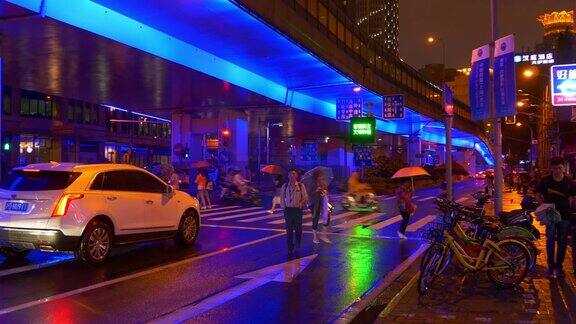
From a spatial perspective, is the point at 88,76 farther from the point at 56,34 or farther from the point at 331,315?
the point at 331,315

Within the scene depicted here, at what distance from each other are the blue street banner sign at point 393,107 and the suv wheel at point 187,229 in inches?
865

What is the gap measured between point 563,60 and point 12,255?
48490mm

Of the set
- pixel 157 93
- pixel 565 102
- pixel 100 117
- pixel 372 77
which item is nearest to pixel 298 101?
pixel 372 77

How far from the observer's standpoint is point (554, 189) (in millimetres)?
8625

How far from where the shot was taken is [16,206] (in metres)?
9.84

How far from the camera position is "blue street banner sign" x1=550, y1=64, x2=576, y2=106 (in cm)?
2230

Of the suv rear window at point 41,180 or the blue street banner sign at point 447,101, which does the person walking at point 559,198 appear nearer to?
the suv rear window at point 41,180

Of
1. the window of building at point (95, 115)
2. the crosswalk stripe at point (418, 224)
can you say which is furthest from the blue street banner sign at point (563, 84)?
the window of building at point (95, 115)

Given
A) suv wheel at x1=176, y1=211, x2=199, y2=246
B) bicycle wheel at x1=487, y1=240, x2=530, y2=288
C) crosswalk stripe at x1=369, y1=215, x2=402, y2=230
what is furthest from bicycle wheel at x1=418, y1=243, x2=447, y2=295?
crosswalk stripe at x1=369, y1=215, x2=402, y2=230

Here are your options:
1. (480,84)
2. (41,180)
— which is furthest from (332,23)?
(41,180)

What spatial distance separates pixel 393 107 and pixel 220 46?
14.7 meters

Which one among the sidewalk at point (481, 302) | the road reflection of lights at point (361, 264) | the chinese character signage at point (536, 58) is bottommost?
the road reflection of lights at point (361, 264)

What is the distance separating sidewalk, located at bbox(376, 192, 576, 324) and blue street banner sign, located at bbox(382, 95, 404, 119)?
80.8ft

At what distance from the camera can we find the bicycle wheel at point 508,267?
8086 millimetres
